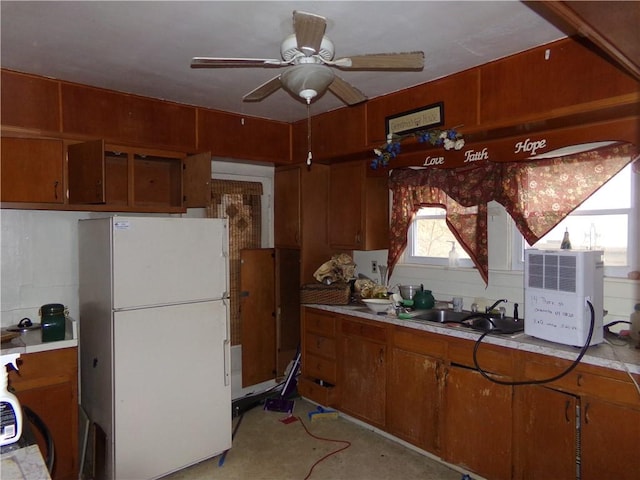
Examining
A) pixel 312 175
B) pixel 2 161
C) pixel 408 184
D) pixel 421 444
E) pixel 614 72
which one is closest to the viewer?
pixel 614 72

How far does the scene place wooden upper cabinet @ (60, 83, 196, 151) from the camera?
2.84m

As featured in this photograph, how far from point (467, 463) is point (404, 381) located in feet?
2.06

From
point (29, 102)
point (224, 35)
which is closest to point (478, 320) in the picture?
point (224, 35)

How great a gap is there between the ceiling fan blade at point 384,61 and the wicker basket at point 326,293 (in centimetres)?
208

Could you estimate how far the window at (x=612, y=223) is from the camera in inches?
97.8

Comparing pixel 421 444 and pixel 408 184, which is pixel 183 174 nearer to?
pixel 408 184

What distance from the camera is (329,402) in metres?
3.58

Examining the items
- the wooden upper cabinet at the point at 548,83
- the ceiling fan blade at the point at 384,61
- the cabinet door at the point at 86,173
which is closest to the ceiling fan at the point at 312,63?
the ceiling fan blade at the point at 384,61

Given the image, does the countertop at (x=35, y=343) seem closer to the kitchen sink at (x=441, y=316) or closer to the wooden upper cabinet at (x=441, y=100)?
the kitchen sink at (x=441, y=316)

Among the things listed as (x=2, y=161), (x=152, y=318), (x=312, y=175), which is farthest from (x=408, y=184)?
(x=2, y=161)

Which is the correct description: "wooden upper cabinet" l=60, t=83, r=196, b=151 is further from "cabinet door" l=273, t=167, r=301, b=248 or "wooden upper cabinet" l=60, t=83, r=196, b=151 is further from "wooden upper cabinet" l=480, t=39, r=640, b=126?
"wooden upper cabinet" l=480, t=39, r=640, b=126

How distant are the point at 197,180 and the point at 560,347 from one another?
100 inches

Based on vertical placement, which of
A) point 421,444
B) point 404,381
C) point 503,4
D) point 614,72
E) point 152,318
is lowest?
point 421,444

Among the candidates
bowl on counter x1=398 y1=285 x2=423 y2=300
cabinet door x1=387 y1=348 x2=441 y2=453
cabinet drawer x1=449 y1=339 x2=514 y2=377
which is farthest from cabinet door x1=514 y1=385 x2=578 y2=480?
bowl on counter x1=398 y1=285 x2=423 y2=300
